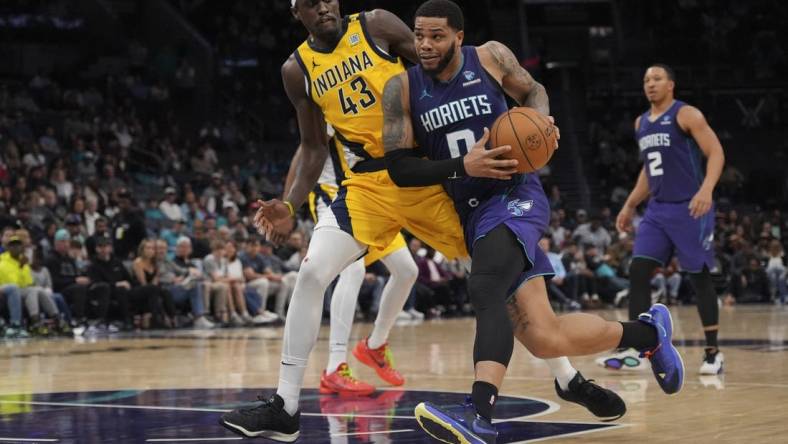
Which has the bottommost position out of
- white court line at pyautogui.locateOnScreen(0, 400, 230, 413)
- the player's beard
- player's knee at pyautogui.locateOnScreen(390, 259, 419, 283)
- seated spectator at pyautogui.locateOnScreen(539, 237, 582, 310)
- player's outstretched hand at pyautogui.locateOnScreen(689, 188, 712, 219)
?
seated spectator at pyautogui.locateOnScreen(539, 237, 582, 310)

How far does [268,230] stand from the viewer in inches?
230

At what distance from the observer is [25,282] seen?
14195 mm

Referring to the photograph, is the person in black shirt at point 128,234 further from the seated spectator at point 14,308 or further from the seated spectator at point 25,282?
the seated spectator at point 14,308

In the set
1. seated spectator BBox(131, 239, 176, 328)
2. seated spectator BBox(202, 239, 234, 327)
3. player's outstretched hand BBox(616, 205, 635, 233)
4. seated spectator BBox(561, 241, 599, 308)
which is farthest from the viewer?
seated spectator BBox(561, 241, 599, 308)

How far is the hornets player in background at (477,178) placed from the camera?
4984mm

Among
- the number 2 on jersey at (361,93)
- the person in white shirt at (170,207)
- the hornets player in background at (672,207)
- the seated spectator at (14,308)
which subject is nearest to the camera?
the number 2 on jersey at (361,93)

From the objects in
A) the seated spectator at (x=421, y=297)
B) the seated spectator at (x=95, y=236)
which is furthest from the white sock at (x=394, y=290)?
A: the seated spectator at (x=421, y=297)

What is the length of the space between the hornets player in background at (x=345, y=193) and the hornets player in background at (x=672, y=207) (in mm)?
2838

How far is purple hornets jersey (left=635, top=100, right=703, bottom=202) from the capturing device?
8547 mm

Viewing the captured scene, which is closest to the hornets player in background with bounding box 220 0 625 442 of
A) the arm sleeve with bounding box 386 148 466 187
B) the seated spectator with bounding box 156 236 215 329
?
the arm sleeve with bounding box 386 148 466 187

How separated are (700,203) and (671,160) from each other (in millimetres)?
543

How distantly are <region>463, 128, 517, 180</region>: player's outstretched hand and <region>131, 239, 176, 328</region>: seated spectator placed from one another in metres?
10.7

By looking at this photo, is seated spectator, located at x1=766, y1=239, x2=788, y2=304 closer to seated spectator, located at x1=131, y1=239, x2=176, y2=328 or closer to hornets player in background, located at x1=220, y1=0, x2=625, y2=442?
seated spectator, located at x1=131, y1=239, x2=176, y2=328

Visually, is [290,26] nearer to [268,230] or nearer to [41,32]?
[41,32]
